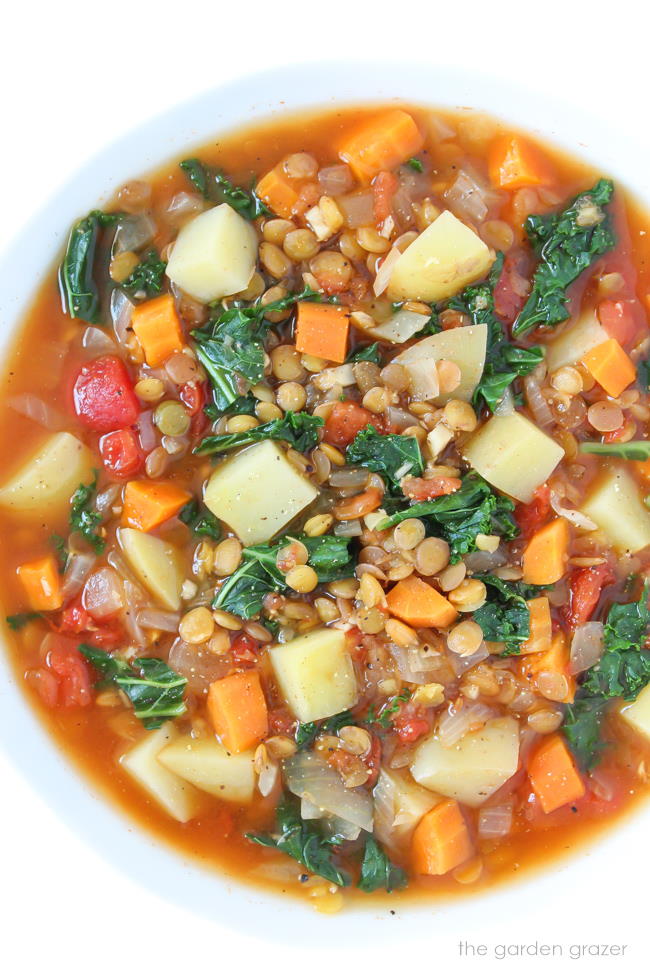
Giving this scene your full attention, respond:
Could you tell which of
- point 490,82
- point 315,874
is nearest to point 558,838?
point 315,874

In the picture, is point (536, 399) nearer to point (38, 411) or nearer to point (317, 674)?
point (317, 674)

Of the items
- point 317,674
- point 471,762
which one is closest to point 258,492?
point 317,674

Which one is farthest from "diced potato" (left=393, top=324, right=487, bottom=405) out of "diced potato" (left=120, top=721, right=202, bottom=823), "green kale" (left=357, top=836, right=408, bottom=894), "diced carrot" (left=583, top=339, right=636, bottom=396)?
"green kale" (left=357, top=836, right=408, bottom=894)

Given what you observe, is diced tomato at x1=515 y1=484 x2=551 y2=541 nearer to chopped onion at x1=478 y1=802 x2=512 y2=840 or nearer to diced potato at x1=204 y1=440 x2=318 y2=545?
diced potato at x1=204 y1=440 x2=318 y2=545

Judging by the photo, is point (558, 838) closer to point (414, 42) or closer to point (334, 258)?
point (334, 258)

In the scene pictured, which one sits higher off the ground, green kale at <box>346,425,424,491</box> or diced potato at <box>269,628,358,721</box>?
green kale at <box>346,425,424,491</box>

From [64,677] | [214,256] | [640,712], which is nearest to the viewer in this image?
[214,256]

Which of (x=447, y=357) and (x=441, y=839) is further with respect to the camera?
(x=441, y=839)
